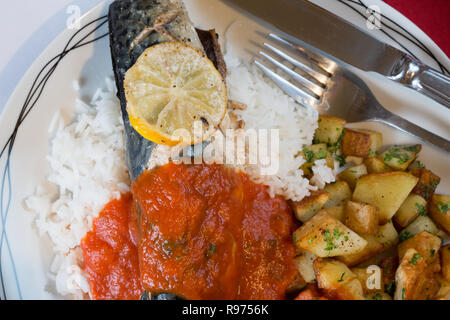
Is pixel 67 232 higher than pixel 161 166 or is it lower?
lower

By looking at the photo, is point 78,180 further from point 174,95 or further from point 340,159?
point 340,159

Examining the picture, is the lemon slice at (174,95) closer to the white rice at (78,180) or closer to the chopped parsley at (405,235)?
the white rice at (78,180)

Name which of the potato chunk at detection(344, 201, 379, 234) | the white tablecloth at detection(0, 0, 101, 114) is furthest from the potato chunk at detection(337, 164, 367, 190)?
the white tablecloth at detection(0, 0, 101, 114)

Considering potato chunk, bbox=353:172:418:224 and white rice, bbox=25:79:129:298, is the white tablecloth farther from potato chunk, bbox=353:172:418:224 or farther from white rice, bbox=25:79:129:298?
potato chunk, bbox=353:172:418:224

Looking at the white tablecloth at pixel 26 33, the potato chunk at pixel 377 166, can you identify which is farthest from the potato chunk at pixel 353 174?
the white tablecloth at pixel 26 33

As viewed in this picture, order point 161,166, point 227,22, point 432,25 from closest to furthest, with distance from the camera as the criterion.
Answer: point 161,166 < point 227,22 < point 432,25

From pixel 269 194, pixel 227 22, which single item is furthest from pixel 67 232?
pixel 227 22

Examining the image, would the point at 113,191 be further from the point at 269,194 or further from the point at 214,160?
the point at 269,194
